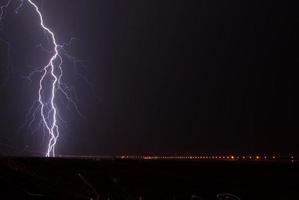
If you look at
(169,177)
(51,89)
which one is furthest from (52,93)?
(169,177)

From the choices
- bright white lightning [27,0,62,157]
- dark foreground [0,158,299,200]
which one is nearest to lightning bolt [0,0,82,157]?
bright white lightning [27,0,62,157]

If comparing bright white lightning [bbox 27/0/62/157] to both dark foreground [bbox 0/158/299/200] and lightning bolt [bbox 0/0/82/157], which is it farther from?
dark foreground [bbox 0/158/299/200]

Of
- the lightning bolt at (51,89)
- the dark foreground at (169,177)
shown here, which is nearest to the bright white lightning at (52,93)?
the lightning bolt at (51,89)

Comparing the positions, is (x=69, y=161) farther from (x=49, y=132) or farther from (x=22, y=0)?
(x=22, y=0)

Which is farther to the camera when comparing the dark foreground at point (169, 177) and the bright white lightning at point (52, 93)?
the bright white lightning at point (52, 93)

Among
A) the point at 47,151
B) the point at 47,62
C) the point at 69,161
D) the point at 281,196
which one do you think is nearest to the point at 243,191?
the point at 281,196

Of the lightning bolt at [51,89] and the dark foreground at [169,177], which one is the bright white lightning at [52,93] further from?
the dark foreground at [169,177]

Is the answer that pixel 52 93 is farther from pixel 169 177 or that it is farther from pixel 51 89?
pixel 169 177

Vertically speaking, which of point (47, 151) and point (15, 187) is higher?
point (47, 151)
